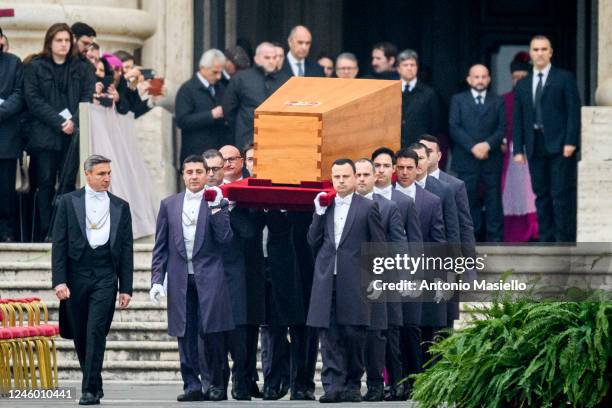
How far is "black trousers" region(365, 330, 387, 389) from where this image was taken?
51.4 ft

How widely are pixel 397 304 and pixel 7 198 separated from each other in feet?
15.9

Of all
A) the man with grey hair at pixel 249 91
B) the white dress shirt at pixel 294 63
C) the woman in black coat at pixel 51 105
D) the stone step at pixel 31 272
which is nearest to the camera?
the stone step at pixel 31 272

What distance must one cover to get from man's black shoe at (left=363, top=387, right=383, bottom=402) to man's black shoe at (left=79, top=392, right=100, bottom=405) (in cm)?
183

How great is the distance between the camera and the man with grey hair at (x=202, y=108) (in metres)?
20.3

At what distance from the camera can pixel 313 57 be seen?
26125mm

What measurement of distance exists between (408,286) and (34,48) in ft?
23.2

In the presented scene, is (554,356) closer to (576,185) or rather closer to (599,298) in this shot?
(599,298)

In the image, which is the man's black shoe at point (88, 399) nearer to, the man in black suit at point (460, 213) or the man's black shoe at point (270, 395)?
the man's black shoe at point (270, 395)

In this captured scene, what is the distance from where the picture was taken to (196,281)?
1592 cm

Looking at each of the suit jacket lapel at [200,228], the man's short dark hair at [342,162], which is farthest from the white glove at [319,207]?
the suit jacket lapel at [200,228]

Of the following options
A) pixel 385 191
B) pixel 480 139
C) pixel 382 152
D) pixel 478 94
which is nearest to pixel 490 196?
pixel 480 139

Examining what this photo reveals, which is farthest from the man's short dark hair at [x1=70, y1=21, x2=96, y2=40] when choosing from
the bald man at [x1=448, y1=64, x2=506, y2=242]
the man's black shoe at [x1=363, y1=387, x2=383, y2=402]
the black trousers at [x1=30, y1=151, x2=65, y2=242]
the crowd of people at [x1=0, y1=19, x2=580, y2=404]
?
the man's black shoe at [x1=363, y1=387, x2=383, y2=402]

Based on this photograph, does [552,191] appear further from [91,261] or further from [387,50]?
[91,261]

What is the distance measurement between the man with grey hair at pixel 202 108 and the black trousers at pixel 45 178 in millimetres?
1298
